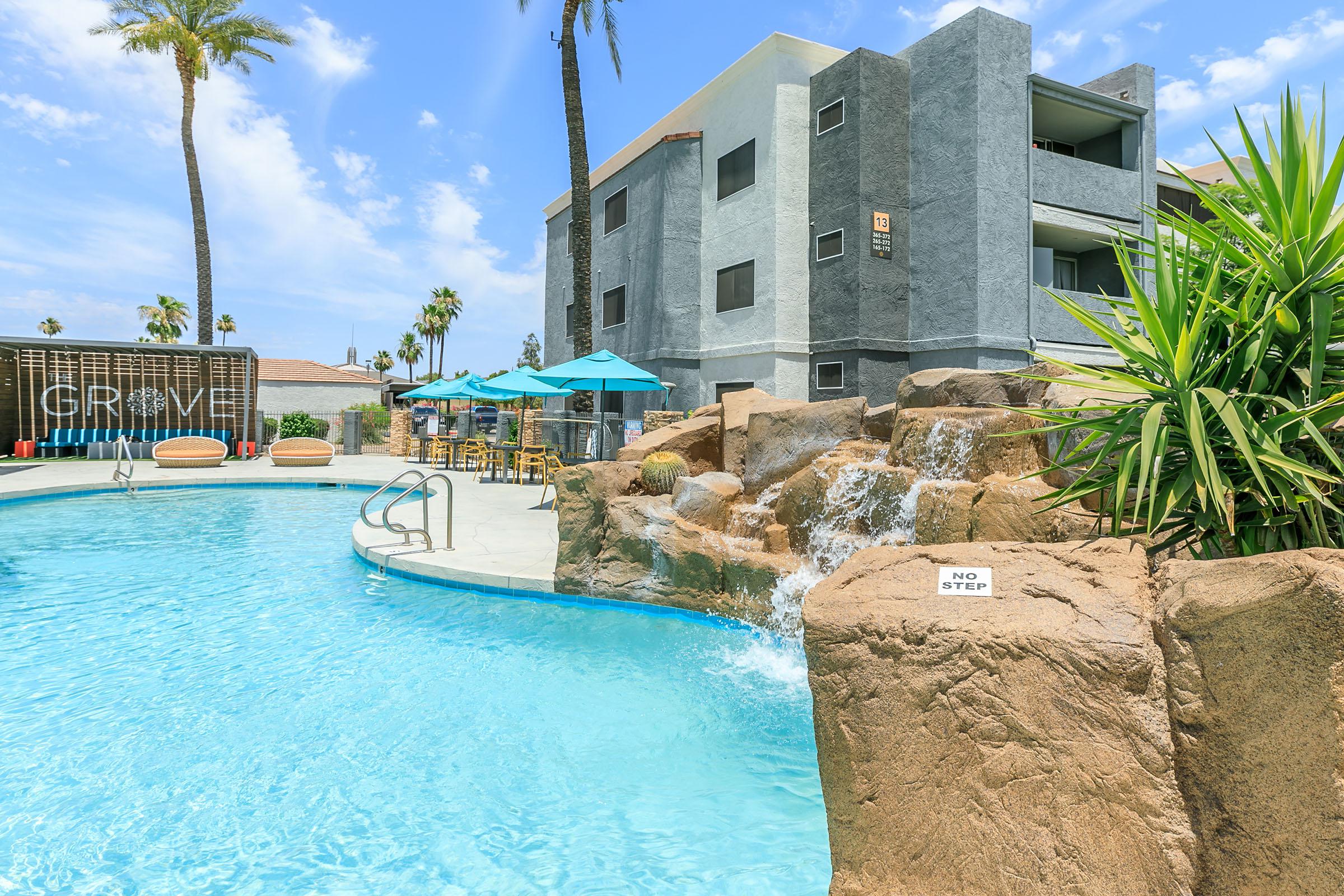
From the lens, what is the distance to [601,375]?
13328mm

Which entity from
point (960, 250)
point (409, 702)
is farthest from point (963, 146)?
point (409, 702)

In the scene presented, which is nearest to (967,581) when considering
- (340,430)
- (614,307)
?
(614,307)

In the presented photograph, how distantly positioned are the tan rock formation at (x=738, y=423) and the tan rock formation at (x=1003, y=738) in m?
6.31

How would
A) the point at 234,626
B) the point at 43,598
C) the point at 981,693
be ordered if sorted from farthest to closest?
the point at 43,598
the point at 234,626
the point at 981,693

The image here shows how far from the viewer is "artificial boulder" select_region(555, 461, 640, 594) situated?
8.29 metres

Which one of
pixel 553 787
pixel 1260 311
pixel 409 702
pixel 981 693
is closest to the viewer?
pixel 981 693

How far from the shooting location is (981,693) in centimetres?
259

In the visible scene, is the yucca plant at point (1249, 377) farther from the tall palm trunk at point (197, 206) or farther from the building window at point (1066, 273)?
the tall palm trunk at point (197, 206)

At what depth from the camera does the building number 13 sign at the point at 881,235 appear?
17.2 metres

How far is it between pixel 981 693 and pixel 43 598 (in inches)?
399

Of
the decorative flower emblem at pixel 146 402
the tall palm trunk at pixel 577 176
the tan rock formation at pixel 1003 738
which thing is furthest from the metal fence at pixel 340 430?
the tan rock formation at pixel 1003 738

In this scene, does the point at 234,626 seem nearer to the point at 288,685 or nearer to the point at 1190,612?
the point at 288,685

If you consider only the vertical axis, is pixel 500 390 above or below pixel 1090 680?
above

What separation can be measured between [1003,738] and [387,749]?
13.1 feet
